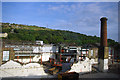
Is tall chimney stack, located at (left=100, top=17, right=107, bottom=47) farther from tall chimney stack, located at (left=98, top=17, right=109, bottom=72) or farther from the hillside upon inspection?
the hillside

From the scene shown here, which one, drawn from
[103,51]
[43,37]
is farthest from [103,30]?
[43,37]

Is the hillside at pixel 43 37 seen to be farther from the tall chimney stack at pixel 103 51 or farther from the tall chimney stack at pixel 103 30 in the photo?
the tall chimney stack at pixel 103 51

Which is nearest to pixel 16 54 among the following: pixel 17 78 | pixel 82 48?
pixel 17 78

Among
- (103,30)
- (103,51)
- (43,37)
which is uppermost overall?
(43,37)

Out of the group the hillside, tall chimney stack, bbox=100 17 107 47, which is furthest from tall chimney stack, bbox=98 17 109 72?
the hillside

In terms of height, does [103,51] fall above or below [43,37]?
below

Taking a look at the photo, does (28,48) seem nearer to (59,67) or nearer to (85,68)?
(59,67)

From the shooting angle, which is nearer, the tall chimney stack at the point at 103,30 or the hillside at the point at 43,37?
the tall chimney stack at the point at 103,30

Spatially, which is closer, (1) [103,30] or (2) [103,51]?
(2) [103,51]

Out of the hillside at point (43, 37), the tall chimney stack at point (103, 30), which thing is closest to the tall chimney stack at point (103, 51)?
the tall chimney stack at point (103, 30)

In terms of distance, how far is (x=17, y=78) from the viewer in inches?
404

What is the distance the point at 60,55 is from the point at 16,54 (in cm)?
844

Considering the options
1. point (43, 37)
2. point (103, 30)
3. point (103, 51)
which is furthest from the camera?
point (43, 37)

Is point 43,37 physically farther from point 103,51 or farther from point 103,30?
point 103,51
